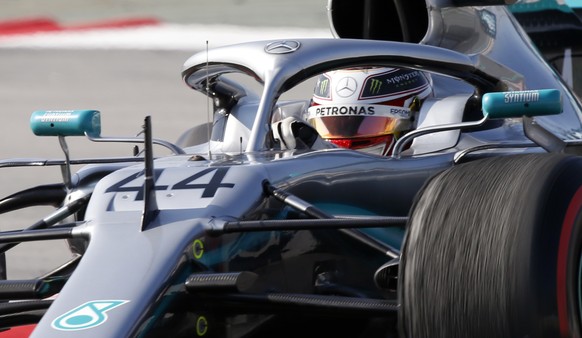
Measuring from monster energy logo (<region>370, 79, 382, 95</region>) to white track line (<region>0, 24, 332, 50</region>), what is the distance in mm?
5934

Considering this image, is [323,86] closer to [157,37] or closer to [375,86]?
[375,86]

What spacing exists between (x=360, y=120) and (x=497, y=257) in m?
2.25

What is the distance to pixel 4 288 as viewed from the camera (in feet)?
11.5

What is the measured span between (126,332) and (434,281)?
86 centimetres

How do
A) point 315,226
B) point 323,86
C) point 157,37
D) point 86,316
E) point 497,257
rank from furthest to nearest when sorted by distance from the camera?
point 157,37, point 323,86, point 315,226, point 86,316, point 497,257

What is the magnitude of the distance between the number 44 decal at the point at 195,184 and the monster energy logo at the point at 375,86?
4.91 ft

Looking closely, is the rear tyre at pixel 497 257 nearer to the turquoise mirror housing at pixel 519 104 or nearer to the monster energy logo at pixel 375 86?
the turquoise mirror housing at pixel 519 104

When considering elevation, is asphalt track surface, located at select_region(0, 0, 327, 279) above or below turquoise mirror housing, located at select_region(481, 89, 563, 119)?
below

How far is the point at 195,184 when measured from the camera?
3.74m

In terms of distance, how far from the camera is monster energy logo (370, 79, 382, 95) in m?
A: 5.17

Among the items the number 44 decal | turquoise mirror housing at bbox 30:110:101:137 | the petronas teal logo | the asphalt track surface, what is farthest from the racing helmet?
the asphalt track surface

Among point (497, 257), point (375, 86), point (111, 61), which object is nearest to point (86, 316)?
point (497, 257)

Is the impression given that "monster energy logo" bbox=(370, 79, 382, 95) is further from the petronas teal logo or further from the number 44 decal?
the petronas teal logo

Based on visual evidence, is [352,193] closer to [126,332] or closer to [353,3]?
[126,332]
